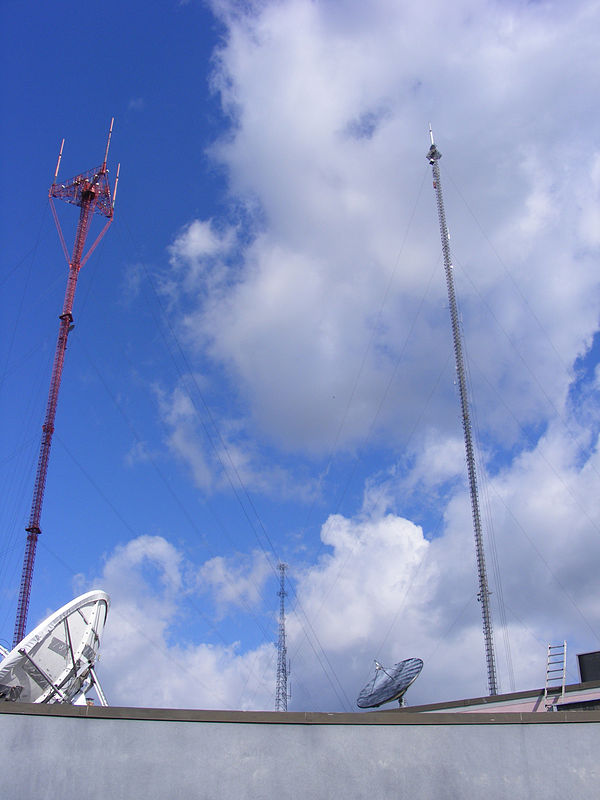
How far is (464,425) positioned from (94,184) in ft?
117

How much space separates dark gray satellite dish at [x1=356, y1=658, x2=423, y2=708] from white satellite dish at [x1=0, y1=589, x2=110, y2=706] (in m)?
11.7

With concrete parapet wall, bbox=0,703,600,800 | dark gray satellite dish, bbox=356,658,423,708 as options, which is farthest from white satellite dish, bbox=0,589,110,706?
dark gray satellite dish, bbox=356,658,423,708

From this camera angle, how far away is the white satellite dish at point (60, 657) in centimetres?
2047

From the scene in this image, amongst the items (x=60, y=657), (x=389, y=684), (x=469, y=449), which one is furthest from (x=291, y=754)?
(x=469, y=449)

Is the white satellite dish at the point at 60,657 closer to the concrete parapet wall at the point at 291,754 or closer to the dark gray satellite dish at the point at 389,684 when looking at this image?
the concrete parapet wall at the point at 291,754

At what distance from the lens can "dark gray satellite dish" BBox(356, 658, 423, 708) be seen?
90.3ft

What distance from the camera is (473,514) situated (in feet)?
147

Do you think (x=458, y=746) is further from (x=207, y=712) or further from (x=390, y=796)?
(x=207, y=712)

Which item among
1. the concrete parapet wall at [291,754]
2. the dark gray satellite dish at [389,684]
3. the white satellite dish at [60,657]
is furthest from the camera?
the dark gray satellite dish at [389,684]

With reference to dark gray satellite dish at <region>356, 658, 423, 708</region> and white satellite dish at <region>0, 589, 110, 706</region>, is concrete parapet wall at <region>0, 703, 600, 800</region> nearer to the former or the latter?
white satellite dish at <region>0, 589, 110, 706</region>

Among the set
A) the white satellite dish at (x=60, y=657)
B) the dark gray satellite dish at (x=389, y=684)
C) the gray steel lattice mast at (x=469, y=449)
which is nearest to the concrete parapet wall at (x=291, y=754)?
the white satellite dish at (x=60, y=657)

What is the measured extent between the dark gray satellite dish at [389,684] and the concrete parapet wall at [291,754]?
40.6 ft

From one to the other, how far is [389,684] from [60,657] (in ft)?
46.0

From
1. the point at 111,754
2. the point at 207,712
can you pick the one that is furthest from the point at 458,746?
the point at 111,754
